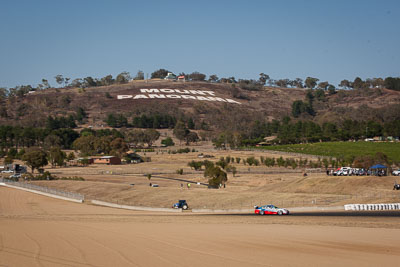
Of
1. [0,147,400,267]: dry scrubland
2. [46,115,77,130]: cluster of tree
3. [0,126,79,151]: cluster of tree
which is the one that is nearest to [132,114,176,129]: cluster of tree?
[46,115,77,130]: cluster of tree

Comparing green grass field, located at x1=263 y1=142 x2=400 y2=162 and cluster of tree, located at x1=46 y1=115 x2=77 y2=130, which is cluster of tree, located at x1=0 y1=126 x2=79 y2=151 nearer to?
cluster of tree, located at x1=46 y1=115 x2=77 y2=130

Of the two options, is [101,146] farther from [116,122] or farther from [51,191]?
[51,191]

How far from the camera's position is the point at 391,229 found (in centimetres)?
2631

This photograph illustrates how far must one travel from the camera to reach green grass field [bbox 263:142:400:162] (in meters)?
114

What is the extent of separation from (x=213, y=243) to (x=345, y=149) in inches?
4272

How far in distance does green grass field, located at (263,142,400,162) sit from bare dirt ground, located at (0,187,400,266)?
285 ft

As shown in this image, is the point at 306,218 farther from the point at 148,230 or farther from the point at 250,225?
the point at 148,230

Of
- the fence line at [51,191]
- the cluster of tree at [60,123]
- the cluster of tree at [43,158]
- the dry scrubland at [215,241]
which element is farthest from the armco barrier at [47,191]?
the cluster of tree at [60,123]

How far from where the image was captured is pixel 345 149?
12362 centimetres

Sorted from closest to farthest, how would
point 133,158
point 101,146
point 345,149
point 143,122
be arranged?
1. point 133,158
2. point 345,149
3. point 101,146
4. point 143,122

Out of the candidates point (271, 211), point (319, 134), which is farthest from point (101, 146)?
point (271, 211)

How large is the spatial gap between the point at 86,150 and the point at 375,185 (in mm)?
92325

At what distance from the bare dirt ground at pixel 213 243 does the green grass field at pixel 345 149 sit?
8693 cm

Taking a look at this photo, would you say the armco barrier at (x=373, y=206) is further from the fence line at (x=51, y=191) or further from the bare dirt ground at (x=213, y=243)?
the fence line at (x=51, y=191)
